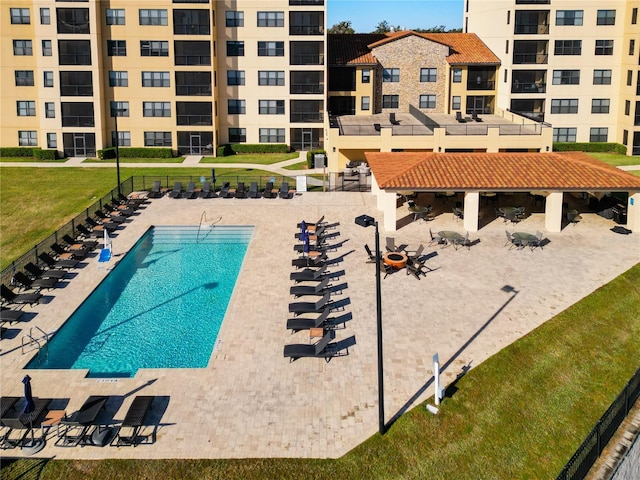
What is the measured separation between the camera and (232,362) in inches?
885

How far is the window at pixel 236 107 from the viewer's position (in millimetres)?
63344

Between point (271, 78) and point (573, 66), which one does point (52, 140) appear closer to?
point (271, 78)

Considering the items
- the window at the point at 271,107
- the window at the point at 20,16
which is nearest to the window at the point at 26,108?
the window at the point at 20,16

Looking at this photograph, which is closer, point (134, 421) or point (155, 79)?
point (134, 421)

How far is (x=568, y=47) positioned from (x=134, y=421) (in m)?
56.8

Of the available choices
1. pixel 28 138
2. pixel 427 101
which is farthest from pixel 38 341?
pixel 427 101

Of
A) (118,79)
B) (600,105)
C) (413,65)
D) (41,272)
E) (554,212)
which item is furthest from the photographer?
(413,65)

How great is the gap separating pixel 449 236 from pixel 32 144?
4544 cm

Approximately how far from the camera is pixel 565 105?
62.7 metres

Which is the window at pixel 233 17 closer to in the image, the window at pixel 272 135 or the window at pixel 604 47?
the window at pixel 272 135

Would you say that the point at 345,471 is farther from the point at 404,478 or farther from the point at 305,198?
the point at 305,198

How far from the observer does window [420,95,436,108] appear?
63.2 metres

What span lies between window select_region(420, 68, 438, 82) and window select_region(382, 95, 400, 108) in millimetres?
3040

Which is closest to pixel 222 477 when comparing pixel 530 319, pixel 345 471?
pixel 345 471
